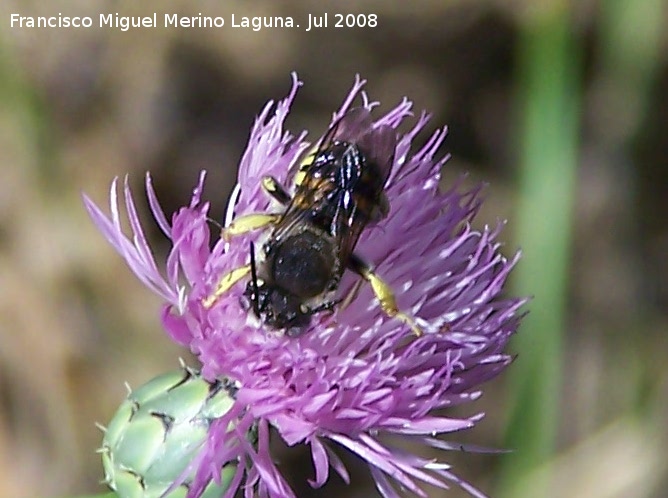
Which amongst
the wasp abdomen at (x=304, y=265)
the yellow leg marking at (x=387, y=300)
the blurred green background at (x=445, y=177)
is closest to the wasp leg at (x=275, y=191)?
the wasp abdomen at (x=304, y=265)

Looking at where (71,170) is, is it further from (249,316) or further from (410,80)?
(249,316)

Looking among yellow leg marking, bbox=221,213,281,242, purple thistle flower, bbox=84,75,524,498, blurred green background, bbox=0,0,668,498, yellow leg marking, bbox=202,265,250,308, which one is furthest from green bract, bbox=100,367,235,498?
blurred green background, bbox=0,0,668,498

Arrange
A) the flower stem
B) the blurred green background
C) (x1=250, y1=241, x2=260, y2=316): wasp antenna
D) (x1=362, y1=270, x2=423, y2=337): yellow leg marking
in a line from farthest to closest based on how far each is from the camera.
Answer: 1. the blurred green background
2. the flower stem
3. (x1=362, y1=270, x2=423, y2=337): yellow leg marking
4. (x1=250, y1=241, x2=260, y2=316): wasp antenna

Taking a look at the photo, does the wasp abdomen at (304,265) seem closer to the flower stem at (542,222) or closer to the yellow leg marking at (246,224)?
the yellow leg marking at (246,224)

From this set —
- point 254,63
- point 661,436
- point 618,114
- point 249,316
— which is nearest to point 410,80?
point 254,63

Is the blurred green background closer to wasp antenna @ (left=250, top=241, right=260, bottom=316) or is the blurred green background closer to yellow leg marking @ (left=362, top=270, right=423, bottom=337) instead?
yellow leg marking @ (left=362, top=270, right=423, bottom=337)

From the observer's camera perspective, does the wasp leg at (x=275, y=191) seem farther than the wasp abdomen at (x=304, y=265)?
Yes

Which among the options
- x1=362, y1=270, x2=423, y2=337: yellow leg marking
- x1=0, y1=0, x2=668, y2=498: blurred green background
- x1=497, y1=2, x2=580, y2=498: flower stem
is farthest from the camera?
x1=0, y1=0, x2=668, y2=498: blurred green background
